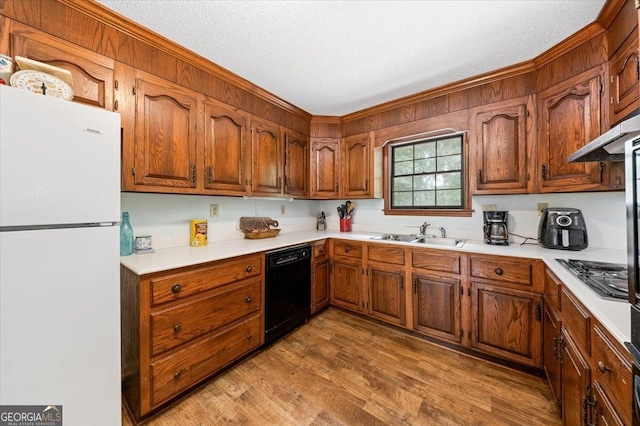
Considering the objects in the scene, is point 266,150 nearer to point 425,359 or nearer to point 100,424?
point 100,424

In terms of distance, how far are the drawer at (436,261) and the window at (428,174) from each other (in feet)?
2.31

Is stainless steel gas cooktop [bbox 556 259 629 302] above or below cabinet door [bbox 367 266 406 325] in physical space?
above


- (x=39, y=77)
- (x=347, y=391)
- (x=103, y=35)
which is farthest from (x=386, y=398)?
(x=103, y=35)

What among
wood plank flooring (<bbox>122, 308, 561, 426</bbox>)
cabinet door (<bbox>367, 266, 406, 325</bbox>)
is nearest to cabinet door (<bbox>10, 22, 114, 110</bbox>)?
wood plank flooring (<bbox>122, 308, 561, 426</bbox>)

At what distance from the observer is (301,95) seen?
8.26 feet

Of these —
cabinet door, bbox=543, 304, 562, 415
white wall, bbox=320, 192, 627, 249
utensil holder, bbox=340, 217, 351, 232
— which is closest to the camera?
cabinet door, bbox=543, 304, 562, 415

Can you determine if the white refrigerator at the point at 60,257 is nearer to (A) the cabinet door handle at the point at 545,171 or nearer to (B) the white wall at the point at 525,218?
(B) the white wall at the point at 525,218

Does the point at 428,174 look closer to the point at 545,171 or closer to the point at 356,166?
the point at 356,166

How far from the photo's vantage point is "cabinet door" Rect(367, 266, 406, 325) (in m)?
2.30

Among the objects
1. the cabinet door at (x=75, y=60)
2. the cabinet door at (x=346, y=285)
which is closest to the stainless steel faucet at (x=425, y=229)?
the cabinet door at (x=346, y=285)

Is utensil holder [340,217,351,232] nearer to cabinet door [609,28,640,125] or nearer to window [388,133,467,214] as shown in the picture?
window [388,133,467,214]

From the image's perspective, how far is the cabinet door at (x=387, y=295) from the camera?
2.30m

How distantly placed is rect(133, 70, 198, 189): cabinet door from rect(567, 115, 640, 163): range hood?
2.25 meters

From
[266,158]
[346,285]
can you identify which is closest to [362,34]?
[266,158]
